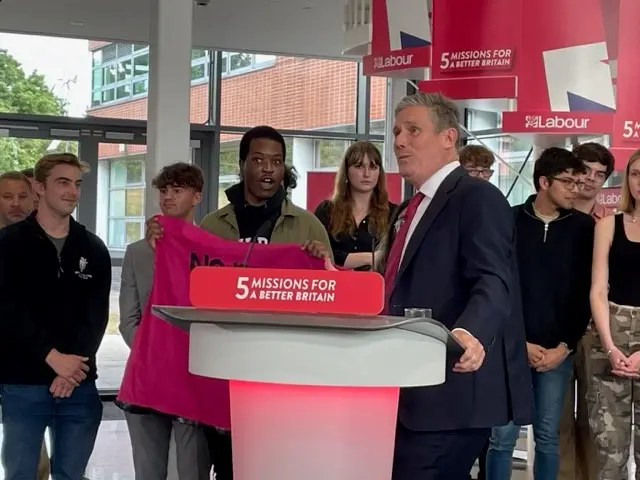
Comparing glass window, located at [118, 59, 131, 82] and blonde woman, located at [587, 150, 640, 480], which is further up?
glass window, located at [118, 59, 131, 82]

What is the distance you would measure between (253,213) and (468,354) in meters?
1.66

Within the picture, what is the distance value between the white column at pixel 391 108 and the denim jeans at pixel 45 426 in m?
5.78

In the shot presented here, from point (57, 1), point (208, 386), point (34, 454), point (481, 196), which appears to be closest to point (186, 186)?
point (208, 386)

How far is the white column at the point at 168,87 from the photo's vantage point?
17.9ft

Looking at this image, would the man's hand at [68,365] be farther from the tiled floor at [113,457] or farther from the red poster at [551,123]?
the red poster at [551,123]

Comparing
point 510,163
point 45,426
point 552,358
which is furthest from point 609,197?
point 45,426

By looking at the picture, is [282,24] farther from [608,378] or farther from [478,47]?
[608,378]

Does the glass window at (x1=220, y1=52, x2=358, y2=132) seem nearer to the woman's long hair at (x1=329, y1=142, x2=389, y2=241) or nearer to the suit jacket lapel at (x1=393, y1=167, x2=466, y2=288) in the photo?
the woman's long hair at (x1=329, y1=142, x2=389, y2=241)

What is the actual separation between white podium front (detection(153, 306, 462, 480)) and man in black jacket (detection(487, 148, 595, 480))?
1.99 metres

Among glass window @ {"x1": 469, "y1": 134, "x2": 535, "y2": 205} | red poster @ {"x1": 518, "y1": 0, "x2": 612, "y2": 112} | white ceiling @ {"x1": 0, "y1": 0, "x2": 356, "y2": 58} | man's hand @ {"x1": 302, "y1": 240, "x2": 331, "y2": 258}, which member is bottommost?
man's hand @ {"x1": 302, "y1": 240, "x2": 331, "y2": 258}

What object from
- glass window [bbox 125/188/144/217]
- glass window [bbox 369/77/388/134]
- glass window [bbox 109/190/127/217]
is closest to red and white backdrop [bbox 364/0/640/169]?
glass window [bbox 125/188/144/217]

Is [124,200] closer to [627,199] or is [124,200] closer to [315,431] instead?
[627,199]

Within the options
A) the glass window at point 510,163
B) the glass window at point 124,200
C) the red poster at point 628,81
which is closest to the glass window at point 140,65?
the glass window at point 124,200

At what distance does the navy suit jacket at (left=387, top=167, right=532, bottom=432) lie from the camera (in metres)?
2.34
